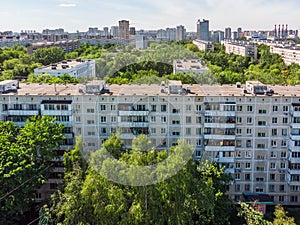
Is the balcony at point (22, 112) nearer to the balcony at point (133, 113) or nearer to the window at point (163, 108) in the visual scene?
the balcony at point (133, 113)

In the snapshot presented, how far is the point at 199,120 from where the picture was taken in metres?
12.4

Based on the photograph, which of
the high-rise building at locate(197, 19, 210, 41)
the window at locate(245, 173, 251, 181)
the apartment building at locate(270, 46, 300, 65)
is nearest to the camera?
the window at locate(245, 173, 251, 181)

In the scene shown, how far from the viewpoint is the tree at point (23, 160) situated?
33.2 feet

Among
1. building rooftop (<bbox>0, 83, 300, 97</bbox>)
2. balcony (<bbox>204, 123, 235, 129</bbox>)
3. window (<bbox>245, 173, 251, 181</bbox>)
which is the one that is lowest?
window (<bbox>245, 173, 251, 181</bbox>)

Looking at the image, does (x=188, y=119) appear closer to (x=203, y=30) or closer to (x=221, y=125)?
(x=221, y=125)

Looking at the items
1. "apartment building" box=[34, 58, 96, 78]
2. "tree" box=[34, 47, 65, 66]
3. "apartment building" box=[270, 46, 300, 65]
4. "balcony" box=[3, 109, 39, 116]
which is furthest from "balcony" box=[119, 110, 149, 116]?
"apartment building" box=[270, 46, 300, 65]

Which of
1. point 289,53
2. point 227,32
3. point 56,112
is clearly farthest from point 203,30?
point 56,112

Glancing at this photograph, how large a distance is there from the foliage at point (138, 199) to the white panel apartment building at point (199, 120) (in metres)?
2.89

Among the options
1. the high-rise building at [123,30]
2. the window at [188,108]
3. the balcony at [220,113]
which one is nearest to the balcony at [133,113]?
the window at [188,108]

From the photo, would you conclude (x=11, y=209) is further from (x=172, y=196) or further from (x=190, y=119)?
(x=190, y=119)

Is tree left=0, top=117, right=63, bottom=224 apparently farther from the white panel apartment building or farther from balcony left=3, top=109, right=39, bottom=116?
the white panel apartment building

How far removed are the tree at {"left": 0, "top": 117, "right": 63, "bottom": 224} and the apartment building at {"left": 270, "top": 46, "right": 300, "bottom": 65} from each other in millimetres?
33715

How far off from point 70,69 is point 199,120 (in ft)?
49.7

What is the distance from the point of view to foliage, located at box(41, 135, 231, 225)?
8.60m
